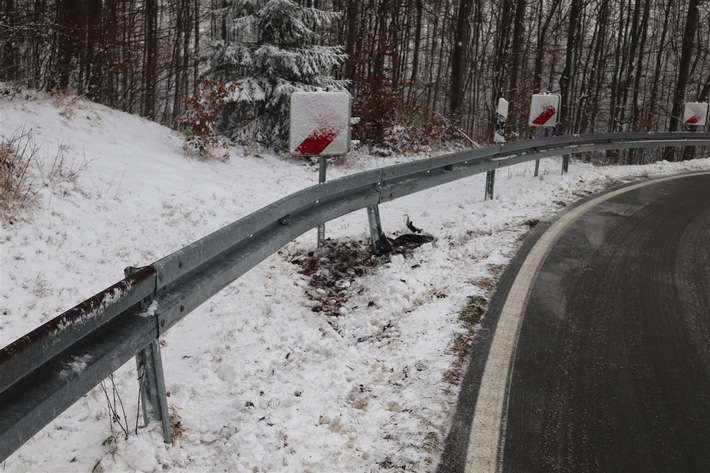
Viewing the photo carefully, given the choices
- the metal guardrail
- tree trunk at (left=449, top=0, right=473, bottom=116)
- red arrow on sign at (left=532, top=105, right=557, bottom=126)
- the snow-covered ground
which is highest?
tree trunk at (left=449, top=0, right=473, bottom=116)

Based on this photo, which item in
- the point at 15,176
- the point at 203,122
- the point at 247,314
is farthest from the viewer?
the point at 203,122

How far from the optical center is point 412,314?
5.12 meters

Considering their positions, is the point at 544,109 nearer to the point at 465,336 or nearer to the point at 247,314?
the point at 465,336

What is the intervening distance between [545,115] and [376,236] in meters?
7.25

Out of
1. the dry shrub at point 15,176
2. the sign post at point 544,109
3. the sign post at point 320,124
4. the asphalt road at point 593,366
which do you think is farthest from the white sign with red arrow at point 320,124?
the sign post at point 544,109

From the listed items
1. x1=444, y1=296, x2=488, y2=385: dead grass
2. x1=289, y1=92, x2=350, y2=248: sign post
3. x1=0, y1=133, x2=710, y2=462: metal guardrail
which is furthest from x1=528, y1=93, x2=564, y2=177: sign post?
x1=0, y1=133, x2=710, y2=462: metal guardrail

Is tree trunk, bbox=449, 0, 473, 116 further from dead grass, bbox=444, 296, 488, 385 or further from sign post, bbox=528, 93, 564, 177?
dead grass, bbox=444, 296, 488, 385

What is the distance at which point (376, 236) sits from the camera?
22.5 feet

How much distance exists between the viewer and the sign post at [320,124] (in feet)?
20.8

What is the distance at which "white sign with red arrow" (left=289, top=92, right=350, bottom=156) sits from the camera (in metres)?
6.34

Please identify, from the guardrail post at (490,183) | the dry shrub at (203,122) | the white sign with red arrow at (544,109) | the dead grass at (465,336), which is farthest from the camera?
the white sign with red arrow at (544,109)

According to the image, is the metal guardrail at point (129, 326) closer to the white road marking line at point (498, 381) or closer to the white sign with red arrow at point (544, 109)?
the white road marking line at point (498, 381)

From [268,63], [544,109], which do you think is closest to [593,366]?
[544,109]

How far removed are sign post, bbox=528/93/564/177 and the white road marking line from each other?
6.31 m
